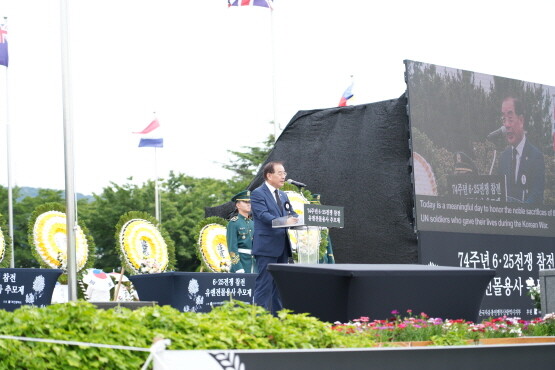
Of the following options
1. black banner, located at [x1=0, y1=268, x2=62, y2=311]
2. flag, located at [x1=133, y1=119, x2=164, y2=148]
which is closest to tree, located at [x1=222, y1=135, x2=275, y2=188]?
flag, located at [x1=133, y1=119, x2=164, y2=148]

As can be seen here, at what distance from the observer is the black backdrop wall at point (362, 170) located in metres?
10.2

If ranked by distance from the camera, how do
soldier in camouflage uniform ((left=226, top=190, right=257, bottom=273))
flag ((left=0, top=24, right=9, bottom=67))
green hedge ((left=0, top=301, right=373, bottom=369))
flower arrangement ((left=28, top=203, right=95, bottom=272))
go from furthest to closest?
flag ((left=0, top=24, right=9, bottom=67)), soldier in camouflage uniform ((left=226, top=190, right=257, bottom=273)), flower arrangement ((left=28, top=203, right=95, bottom=272)), green hedge ((left=0, top=301, right=373, bottom=369))

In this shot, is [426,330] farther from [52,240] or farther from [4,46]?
[4,46]

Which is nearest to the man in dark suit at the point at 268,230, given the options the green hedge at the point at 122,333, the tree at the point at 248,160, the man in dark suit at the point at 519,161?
the green hedge at the point at 122,333

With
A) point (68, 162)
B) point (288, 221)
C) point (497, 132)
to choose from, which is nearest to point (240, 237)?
point (68, 162)

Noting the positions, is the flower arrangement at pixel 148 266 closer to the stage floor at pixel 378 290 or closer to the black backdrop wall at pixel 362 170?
the black backdrop wall at pixel 362 170

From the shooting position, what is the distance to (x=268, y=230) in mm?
7523

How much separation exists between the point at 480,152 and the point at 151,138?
1414 centimetres

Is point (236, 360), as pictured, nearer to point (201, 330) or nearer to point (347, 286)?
point (201, 330)

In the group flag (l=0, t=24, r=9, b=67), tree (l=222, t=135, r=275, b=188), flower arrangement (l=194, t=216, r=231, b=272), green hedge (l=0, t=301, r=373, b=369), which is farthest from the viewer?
tree (l=222, t=135, r=275, b=188)

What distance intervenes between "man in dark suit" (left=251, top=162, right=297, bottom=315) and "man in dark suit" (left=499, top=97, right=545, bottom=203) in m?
4.25

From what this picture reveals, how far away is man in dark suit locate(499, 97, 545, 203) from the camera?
433 inches

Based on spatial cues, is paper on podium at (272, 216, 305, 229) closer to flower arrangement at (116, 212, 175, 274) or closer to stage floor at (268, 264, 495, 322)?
stage floor at (268, 264, 495, 322)

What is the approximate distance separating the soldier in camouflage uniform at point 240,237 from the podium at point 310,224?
3219 mm
